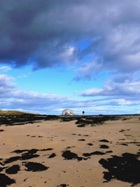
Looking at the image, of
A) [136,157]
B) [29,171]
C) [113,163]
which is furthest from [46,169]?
[136,157]

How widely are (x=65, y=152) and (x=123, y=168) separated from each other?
9.03ft

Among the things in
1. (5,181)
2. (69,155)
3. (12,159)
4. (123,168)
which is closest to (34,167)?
(5,181)

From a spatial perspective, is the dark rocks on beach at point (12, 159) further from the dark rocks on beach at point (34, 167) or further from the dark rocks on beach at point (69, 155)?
the dark rocks on beach at point (69, 155)

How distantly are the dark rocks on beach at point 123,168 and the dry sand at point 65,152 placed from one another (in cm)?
21

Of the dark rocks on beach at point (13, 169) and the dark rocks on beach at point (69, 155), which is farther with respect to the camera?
the dark rocks on beach at point (69, 155)

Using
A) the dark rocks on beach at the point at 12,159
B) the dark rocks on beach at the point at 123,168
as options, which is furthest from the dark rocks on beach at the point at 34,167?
the dark rocks on beach at the point at 123,168

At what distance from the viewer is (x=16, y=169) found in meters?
11.5

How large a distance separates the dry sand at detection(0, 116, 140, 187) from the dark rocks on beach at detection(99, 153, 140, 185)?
0.70ft

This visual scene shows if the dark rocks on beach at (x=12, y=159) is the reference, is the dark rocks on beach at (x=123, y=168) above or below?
below

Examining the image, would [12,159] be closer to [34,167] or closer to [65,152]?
[34,167]

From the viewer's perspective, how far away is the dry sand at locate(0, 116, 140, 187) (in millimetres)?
10430

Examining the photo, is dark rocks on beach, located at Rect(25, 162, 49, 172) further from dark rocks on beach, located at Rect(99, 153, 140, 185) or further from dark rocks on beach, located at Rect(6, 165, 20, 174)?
dark rocks on beach, located at Rect(99, 153, 140, 185)

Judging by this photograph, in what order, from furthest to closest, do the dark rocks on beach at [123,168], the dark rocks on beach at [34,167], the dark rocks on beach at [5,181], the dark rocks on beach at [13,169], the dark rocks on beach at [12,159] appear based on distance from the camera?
the dark rocks on beach at [12,159] < the dark rocks on beach at [34,167] < the dark rocks on beach at [13,169] < the dark rocks on beach at [123,168] < the dark rocks on beach at [5,181]

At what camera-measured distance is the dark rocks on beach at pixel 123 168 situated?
10.6 meters
